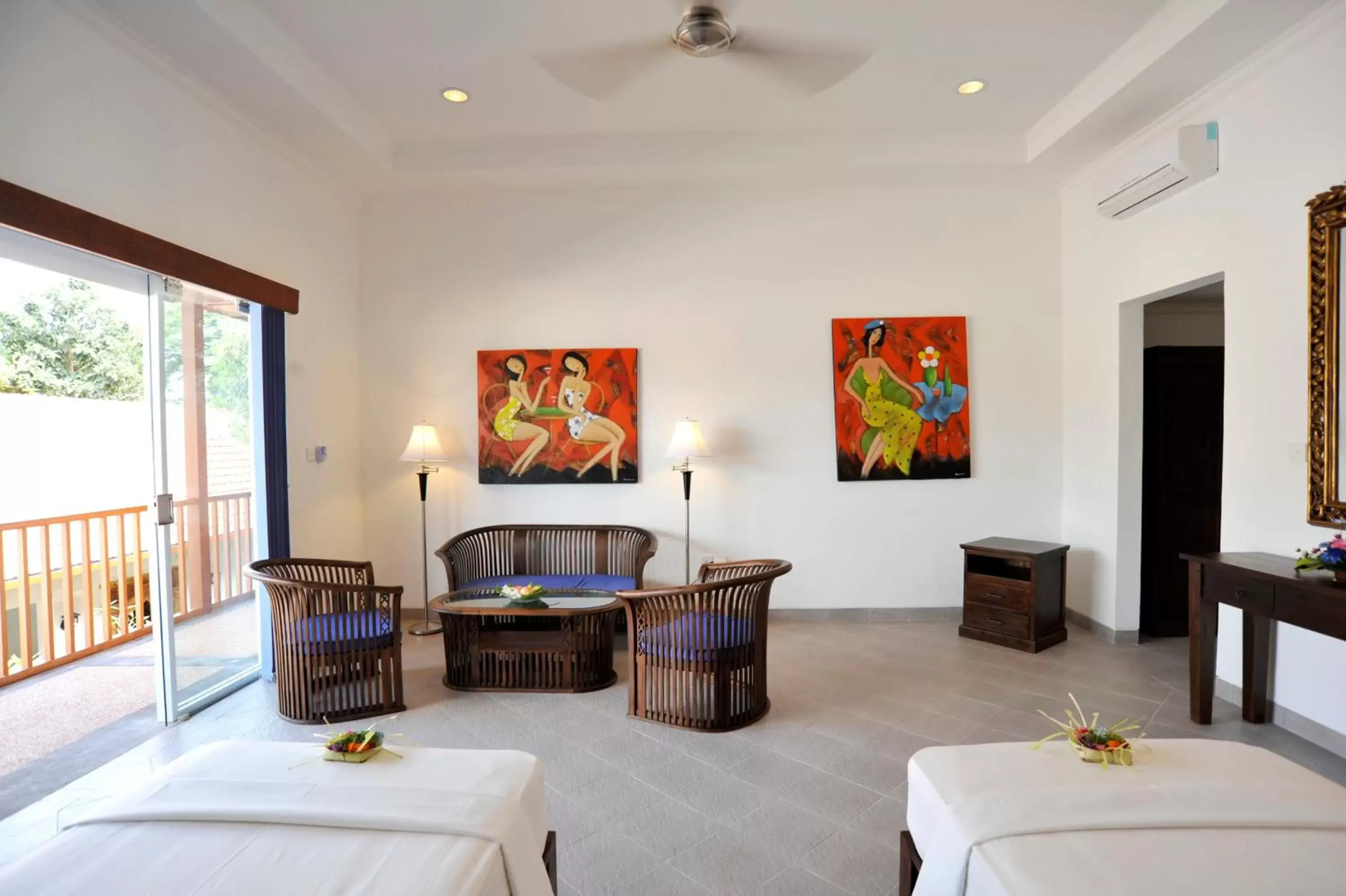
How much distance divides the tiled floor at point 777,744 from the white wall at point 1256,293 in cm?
47

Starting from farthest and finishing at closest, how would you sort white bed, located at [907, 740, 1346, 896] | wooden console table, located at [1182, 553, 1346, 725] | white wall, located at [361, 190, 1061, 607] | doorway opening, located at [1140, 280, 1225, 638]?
white wall, located at [361, 190, 1061, 607] < doorway opening, located at [1140, 280, 1225, 638] < wooden console table, located at [1182, 553, 1346, 725] < white bed, located at [907, 740, 1346, 896]

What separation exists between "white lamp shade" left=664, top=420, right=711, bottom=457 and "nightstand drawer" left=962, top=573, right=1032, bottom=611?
6.96ft

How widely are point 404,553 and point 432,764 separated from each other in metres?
3.91

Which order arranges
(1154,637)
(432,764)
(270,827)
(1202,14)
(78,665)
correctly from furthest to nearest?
(1154,637) < (78,665) < (1202,14) < (432,764) < (270,827)

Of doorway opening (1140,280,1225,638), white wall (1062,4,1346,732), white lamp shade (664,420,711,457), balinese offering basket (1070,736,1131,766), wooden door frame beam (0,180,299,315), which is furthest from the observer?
white lamp shade (664,420,711,457)

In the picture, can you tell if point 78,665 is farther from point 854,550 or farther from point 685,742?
point 854,550

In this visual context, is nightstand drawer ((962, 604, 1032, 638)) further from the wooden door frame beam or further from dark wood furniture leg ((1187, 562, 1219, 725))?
the wooden door frame beam

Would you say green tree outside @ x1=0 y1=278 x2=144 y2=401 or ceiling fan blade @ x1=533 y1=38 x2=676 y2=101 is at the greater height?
ceiling fan blade @ x1=533 y1=38 x2=676 y2=101

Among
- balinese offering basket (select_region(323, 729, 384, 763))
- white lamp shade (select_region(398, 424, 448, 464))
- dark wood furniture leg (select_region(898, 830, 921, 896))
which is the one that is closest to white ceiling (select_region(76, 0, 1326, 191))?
white lamp shade (select_region(398, 424, 448, 464))

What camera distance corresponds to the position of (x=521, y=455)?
5.28 meters

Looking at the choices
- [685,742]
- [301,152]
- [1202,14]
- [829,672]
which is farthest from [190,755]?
[1202,14]

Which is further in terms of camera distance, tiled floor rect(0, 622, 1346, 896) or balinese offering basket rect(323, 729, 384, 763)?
tiled floor rect(0, 622, 1346, 896)

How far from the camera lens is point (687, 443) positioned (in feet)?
16.0

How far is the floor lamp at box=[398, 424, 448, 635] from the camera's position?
4.91 m
